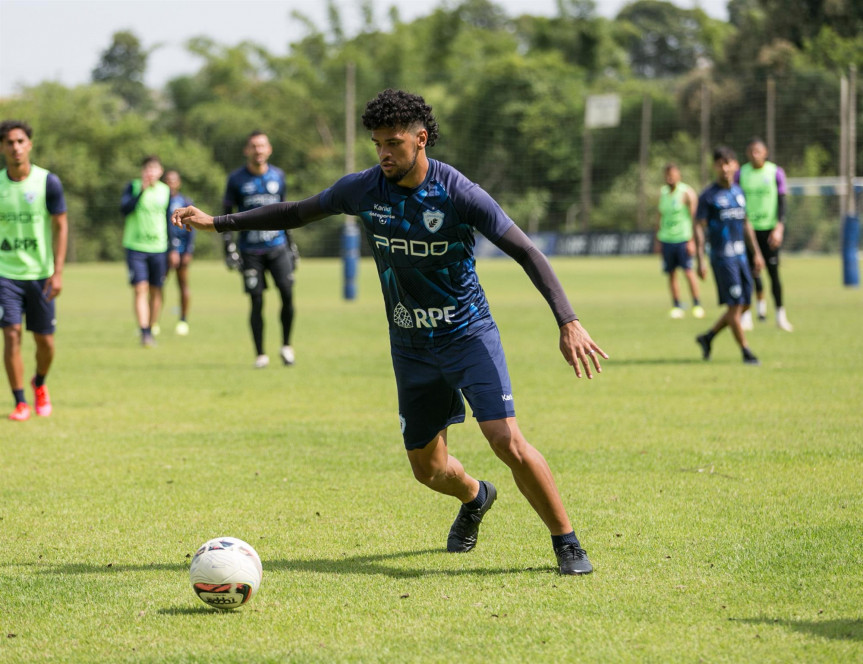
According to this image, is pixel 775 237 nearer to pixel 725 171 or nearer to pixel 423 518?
pixel 725 171

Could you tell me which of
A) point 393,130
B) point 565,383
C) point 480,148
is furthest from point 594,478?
point 480,148

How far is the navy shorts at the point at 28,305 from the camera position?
928 cm

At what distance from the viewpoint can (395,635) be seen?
4.38 metres

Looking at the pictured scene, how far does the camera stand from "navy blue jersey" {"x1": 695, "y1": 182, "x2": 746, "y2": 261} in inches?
493

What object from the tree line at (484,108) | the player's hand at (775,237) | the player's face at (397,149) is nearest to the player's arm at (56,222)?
the player's face at (397,149)

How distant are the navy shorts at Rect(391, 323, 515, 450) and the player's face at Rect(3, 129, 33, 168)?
480 centimetres

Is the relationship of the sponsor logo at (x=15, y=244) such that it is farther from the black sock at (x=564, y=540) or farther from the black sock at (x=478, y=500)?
the black sock at (x=564, y=540)

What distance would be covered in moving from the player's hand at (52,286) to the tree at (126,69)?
80312mm

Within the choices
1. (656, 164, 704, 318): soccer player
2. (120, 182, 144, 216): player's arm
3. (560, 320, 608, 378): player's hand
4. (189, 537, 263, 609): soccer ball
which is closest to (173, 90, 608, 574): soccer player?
(560, 320, 608, 378): player's hand

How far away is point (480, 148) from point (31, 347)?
4055 cm

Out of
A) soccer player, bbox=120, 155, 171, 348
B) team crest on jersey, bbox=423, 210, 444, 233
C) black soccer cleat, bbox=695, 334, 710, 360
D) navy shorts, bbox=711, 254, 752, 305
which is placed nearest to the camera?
team crest on jersey, bbox=423, 210, 444, 233

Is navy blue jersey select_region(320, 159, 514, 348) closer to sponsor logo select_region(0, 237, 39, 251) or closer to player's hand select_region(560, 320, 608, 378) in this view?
player's hand select_region(560, 320, 608, 378)

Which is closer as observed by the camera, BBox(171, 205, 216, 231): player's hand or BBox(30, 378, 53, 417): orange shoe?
BBox(171, 205, 216, 231): player's hand

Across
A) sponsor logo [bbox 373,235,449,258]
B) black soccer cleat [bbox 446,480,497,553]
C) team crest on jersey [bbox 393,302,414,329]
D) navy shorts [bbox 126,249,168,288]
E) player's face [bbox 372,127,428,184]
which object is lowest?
black soccer cleat [bbox 446,480,497,553]
